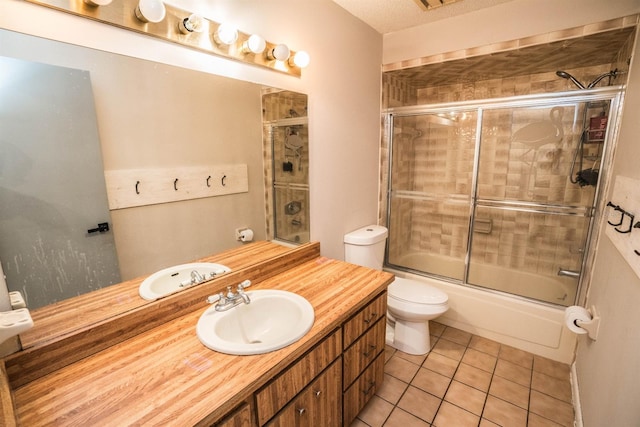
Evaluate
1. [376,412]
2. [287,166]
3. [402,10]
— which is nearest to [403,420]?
[376,412]

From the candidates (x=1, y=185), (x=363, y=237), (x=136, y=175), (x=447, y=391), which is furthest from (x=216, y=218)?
(x=447, y=391)

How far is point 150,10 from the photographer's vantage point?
1.04 meters

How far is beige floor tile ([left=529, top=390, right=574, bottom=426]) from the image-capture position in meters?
1.67

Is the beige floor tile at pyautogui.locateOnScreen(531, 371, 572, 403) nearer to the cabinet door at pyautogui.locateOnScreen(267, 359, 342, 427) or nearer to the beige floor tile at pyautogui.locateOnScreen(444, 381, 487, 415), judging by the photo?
the beige floor tile at pyautogui.locateOnScreen(444, 381, 487, 415)

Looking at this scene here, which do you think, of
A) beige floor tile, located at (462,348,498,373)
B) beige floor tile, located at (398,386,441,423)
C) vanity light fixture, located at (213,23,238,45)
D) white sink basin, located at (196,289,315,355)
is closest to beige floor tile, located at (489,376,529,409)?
beige floor tile, located at (462,348,498,373)

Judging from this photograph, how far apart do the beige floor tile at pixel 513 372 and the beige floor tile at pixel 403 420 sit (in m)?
0.73

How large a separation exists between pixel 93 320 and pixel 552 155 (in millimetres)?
3296

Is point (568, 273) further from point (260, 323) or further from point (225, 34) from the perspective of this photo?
point (225, 34)

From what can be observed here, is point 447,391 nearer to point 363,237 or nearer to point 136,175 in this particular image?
point 363,237

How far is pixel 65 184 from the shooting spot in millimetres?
982

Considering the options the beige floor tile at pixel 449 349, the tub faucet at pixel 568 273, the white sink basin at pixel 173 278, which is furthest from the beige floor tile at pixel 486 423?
the white sink basin at pixel 173 278

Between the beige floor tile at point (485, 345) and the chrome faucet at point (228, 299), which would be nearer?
the chrome faucet at point (228, 299)

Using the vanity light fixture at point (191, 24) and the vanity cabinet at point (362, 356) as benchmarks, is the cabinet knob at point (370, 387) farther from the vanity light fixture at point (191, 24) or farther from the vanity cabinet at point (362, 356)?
the vanity light fixture at point (191, 24)

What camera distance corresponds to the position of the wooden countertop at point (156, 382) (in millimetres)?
779
